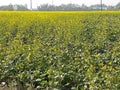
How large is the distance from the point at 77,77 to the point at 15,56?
4.61 ft

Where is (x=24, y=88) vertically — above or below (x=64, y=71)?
below

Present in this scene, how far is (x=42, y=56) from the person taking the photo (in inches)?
204

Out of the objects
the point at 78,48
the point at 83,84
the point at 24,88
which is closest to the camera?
the point at 83,84

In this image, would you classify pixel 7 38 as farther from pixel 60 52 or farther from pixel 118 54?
pixel 118 54

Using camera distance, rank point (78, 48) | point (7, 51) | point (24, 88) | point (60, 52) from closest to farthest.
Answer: point (24, 88) → point (60, 52) → point (7, 51) → point (78, 48)

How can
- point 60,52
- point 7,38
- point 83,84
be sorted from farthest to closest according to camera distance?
point 7,38 < point 60,52 < point 83,84

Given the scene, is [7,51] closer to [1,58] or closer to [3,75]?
[1,58]

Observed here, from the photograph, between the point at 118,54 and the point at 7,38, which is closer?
the point at 118,54

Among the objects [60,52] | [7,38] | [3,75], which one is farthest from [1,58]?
[7,38]

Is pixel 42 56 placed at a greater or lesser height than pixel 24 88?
greater

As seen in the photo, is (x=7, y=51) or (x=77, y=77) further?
(x=7, y=51)

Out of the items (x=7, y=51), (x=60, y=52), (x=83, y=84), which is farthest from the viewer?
(x=7, y=51)

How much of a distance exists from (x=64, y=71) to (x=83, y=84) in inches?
15.3

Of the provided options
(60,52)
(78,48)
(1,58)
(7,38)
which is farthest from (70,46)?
(7,38)
